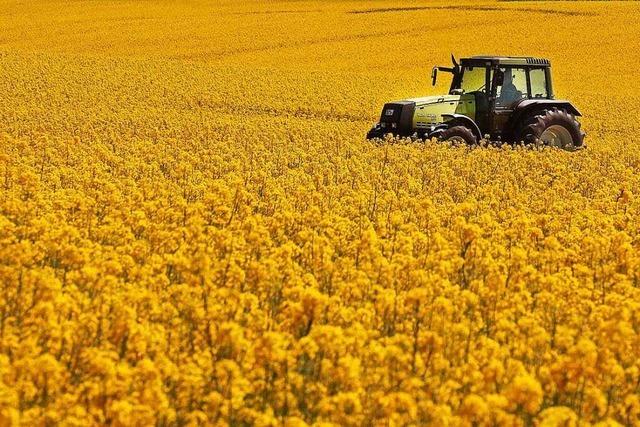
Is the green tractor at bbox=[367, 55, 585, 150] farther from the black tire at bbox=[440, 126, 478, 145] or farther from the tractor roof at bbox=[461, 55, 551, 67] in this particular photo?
the black tire at bbox=[440, 126, 478, 145]

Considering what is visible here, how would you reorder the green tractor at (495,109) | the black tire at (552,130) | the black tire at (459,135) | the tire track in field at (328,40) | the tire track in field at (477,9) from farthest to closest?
the tire track in field at (477,9) → the tire track in field at (328,40) → the green tractor at (495,109) → the black tire at (552,130) → the black tire at (459,135)

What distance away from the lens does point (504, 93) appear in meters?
18.0

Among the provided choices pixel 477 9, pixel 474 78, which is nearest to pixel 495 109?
pixel 474 78

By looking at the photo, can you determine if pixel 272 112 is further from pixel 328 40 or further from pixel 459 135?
pixel 328 40

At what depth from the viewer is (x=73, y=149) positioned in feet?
50.8

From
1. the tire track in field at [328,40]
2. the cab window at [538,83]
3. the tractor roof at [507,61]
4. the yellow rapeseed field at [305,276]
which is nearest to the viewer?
the yellow rapeseed field at [305,276]

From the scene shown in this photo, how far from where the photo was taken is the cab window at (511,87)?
706 inches

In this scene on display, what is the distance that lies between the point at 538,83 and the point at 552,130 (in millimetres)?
1021

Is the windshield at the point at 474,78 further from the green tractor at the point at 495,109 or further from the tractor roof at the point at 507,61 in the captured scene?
the tractor roof at the point at 507,61

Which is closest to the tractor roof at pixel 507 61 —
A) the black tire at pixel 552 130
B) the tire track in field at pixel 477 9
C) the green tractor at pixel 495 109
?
the green tractor at pixel 495 109

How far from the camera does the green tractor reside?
691 inches

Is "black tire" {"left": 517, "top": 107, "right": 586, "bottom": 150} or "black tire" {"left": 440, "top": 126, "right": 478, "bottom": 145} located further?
"black tire" {"left": 517, "top": 107, "right": 586, "bottom": 150}

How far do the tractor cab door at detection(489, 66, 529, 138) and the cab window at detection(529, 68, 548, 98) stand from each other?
0.15 meters

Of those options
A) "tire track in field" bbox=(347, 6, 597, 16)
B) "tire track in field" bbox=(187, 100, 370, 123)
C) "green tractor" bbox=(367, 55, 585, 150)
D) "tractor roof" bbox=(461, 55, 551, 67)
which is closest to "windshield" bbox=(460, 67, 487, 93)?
"green tractor" bbox=(367, 55, 585, 150)
